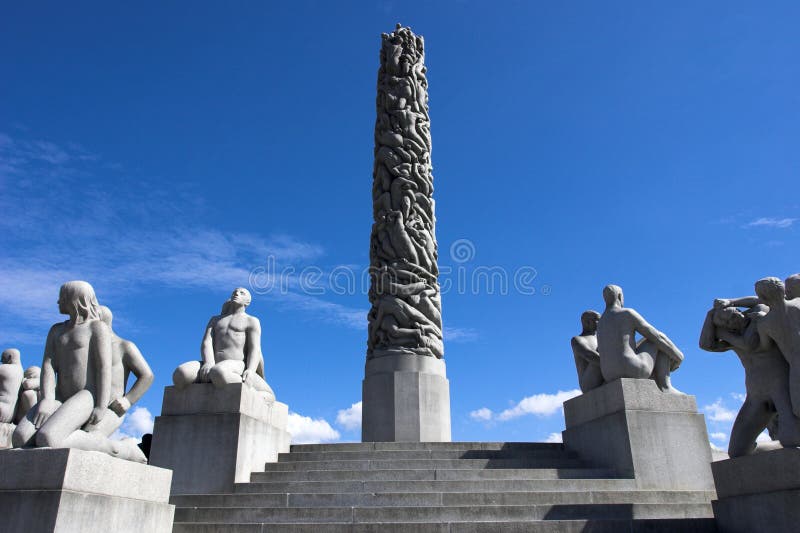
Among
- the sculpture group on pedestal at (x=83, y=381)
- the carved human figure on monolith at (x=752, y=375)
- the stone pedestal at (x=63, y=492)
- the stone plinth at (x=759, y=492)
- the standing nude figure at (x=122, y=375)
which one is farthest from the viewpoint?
the standing nude figure at (x=122, y=375)

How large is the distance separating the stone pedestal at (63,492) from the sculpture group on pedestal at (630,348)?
7.55m

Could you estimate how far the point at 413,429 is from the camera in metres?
14.0

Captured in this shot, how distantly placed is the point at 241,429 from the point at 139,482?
2932mm

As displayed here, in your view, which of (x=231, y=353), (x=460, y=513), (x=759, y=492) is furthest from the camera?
(x=231, y=353)

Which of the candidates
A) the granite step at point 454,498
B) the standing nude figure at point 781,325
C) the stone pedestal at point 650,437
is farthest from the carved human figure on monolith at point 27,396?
the standing nude figure at point 781,325

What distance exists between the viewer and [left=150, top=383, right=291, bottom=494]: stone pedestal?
9.27 meters

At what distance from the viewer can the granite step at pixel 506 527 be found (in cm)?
712

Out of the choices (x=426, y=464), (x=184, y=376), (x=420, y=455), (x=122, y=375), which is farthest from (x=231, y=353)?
(x=426, y=464)

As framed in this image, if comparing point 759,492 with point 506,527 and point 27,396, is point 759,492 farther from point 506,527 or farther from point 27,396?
point 27,396

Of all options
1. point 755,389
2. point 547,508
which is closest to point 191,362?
point 547,508

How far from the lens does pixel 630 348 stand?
32.5 ft

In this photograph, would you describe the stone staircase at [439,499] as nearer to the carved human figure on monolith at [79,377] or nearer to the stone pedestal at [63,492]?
the stone pedestal at [63,492]

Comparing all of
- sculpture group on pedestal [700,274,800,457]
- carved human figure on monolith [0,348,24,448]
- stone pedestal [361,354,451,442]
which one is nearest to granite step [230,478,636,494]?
sculpture group on pedestal [700,274,800,457]

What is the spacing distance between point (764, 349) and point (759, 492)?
156cm
